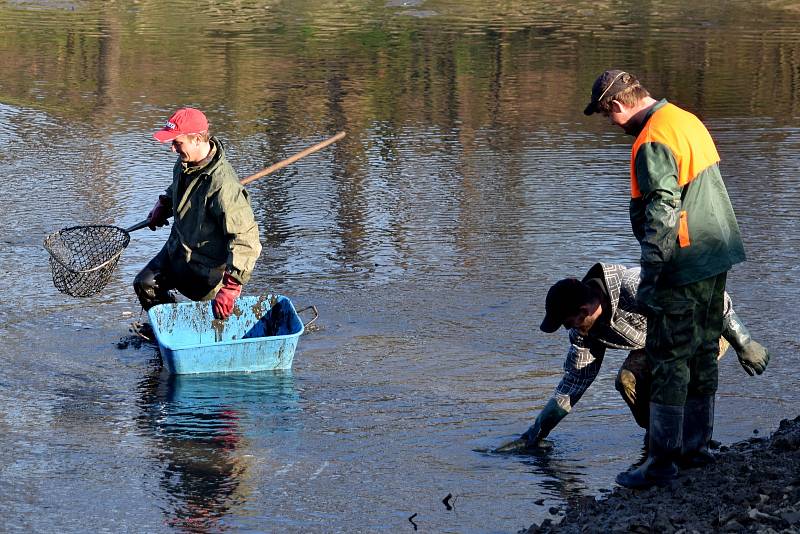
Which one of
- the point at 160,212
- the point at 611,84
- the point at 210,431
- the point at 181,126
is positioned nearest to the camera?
the point at 611,84

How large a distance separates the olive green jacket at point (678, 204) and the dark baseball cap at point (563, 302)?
0.39 metres

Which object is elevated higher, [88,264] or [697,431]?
[88,264]

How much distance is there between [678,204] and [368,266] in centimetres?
467

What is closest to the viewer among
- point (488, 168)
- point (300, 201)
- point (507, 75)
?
point (300, 201)

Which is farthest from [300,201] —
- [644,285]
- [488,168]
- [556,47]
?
[556,47]

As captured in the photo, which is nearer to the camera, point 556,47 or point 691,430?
point 691,430

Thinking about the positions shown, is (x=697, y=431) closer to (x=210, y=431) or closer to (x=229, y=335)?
(x=210, y=431)

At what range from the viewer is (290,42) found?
22.2 m

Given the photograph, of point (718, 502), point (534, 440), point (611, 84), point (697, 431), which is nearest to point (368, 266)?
point (534, 440)

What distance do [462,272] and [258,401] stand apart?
2702mm

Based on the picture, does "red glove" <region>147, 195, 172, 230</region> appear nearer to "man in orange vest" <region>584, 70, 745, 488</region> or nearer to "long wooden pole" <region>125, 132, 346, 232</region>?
"long wooden pole" <region>125, 132, 346, 232</region>

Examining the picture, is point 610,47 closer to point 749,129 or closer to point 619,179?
point 749,129

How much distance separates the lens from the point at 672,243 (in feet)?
17.2

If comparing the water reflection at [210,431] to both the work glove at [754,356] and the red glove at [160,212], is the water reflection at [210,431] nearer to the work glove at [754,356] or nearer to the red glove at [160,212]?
the red glove at [160,212]
